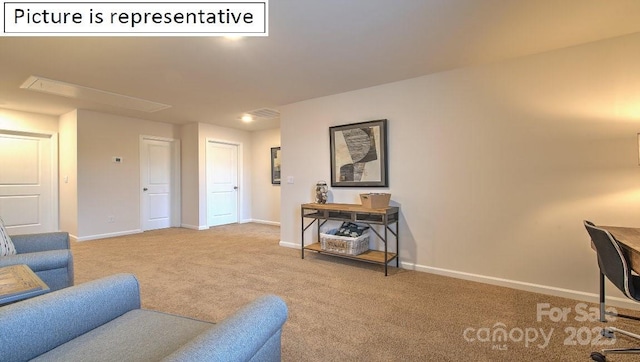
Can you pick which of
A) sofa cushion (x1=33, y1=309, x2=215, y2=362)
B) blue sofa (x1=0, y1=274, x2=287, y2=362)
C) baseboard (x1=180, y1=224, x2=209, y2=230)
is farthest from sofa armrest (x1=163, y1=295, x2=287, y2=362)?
baseboard (x1=180, y1=224, x2=209, y2=230)

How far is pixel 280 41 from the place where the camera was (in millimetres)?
2297

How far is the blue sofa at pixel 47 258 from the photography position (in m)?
1.77

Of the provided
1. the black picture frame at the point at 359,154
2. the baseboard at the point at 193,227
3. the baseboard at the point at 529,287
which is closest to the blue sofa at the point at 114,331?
the baseboard at the point at 529,287

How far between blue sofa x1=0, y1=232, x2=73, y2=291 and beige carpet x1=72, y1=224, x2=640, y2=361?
0.63 metres

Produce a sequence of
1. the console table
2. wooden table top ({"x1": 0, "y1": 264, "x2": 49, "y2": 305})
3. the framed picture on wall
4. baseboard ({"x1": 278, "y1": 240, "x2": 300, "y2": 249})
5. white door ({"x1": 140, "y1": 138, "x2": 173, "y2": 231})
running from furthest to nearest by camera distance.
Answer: the framed picture on wall
white door ({"x1": 140, "y1": 138, "x2": 173, "y2": 231})
baseboard ({"x1": 278, "y1": 240, "x2": 300, "y2": 249})
the console table
wooden table top ({"x1": 0, "y1": 264, "x2": 49, "y2": 305})

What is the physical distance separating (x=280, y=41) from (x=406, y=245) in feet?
8.30

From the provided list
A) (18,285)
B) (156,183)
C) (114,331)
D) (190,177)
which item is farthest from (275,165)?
(114,331)

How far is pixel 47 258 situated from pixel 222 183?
14.3 feet

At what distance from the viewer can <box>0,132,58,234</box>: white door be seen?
446cm

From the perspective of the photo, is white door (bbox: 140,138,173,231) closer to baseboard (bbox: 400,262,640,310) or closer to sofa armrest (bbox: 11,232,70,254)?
sofa armrest (bbox: 11,232,70,254)

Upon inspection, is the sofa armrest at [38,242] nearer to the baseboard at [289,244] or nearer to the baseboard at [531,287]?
the baseboard at [289,244]

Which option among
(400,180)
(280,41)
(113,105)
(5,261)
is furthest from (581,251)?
(113,105)

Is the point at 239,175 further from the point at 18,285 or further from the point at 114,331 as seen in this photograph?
the point at 114,331

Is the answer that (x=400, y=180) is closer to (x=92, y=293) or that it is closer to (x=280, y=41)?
(x=280, y=41)
